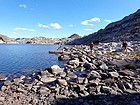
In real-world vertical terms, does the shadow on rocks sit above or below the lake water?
below

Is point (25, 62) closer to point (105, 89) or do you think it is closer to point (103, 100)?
point (105, 89)

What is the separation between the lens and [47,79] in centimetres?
2077

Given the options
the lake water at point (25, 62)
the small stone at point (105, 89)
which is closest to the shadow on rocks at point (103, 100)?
the small stone at point (105, 89)

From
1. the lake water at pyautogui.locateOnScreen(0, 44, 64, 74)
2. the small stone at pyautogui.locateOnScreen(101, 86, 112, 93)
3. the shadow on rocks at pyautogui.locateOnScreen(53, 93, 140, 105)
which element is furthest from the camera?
the lake water at pyautogui.locateOnScreen(0, 44, 64, 74)

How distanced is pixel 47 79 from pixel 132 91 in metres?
9.24

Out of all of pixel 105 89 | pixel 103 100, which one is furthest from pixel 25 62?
pixel 103 100

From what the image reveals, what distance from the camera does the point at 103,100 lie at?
566 inches

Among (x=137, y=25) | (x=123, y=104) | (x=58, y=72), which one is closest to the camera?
(x=123, y=104)

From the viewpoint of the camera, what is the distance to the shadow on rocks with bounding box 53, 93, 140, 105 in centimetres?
1391

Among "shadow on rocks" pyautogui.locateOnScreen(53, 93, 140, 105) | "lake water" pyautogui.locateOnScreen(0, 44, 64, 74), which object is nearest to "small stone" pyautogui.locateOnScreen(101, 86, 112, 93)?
"shadow on rocks" pyautogui.locateOnScreen(53, 93, 140, 105)

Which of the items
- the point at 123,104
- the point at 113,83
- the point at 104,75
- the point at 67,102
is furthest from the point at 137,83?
the point at 67,102

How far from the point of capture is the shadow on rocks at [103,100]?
547 inches

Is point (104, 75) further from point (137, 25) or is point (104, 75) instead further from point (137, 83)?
point (137, 25)

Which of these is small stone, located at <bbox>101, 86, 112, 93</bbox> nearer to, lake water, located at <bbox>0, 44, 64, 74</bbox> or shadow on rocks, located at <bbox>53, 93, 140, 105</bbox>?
shadow on rocks, located at <bbox>53, 93, 140, 105</bbox>
